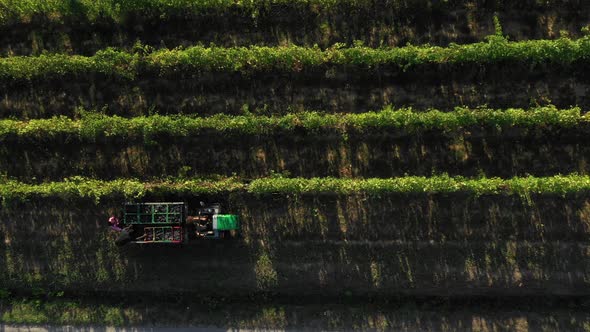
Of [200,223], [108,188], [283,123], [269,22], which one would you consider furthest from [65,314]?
[269,22]

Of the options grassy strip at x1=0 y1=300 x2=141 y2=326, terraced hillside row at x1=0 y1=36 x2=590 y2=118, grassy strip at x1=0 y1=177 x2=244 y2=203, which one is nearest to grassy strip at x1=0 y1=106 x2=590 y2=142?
terraced hillside row at x1=0 y1=36 x2=590 y2=118

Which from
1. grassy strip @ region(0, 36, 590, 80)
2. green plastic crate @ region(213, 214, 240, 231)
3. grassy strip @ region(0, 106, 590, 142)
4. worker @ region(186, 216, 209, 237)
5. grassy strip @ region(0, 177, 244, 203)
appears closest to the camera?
green plastic crate @ region(213, 214, 240, 231)

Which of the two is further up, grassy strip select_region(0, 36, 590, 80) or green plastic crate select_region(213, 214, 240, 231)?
grassy strip select_region(0, 36, 590, 80)

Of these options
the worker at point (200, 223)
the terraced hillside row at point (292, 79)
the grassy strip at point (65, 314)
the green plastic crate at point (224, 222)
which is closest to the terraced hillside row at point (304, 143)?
the terraced hillside row at point (292, 79)

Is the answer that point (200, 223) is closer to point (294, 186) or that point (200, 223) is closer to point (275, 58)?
point (294, 186)

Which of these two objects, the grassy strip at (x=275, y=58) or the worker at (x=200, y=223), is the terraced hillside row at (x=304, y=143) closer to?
the grassy strip at (x=275, y=58)

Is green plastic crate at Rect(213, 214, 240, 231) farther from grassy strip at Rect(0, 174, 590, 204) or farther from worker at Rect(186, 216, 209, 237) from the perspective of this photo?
grassy strip at Rect(0, 174, 590, 204)
